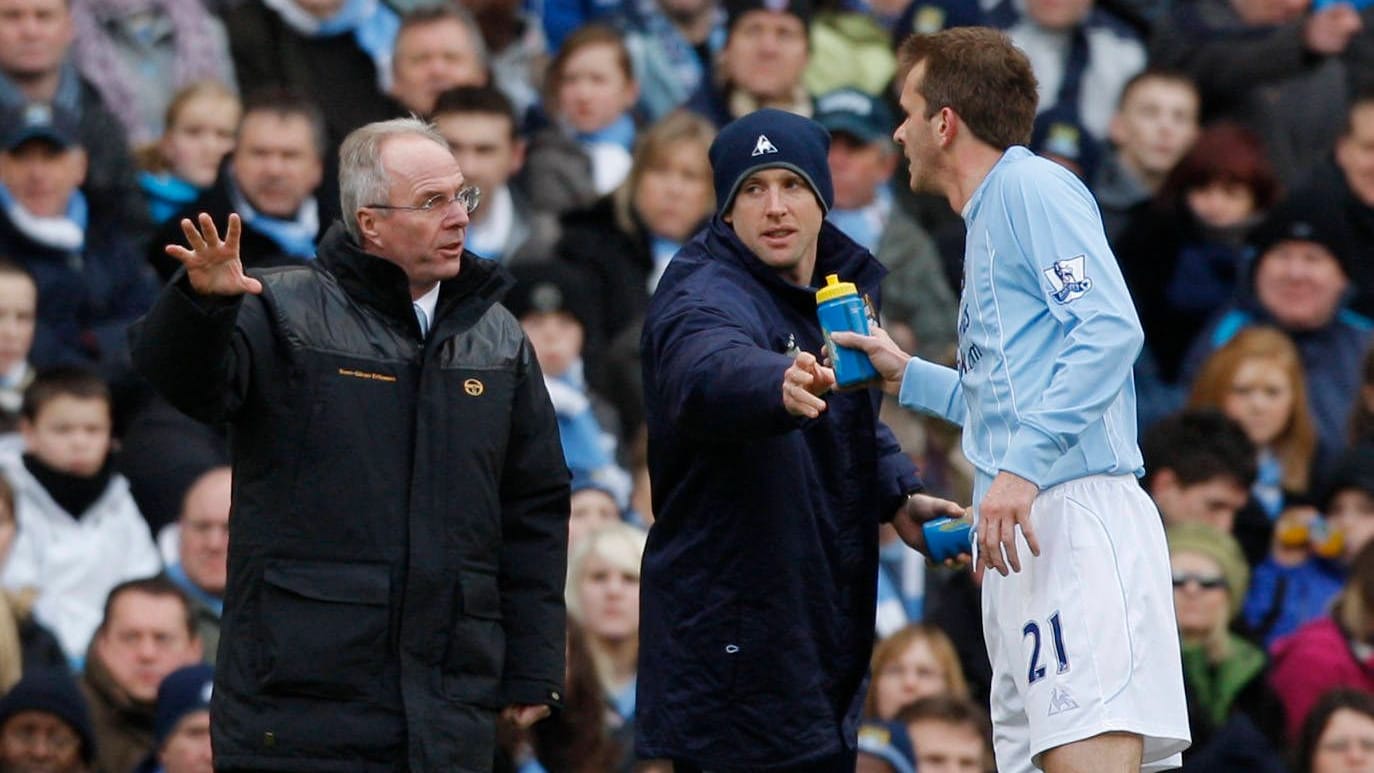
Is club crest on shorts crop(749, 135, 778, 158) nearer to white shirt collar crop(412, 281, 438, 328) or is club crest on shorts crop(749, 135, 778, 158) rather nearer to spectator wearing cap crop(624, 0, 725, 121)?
white shirt collar crop(412, 281, 438, 328)

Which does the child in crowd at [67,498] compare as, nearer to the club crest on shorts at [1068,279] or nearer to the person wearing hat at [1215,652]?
the person wearing hat at [1215,652]

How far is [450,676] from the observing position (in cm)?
721

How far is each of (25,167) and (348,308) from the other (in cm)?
444

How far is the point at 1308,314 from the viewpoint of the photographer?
12945mm

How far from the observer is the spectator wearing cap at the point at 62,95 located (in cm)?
1162

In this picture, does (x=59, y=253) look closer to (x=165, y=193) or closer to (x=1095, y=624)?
(x=165, y=193)

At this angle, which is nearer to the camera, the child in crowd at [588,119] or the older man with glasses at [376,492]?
the older man with glasses at [376,492]

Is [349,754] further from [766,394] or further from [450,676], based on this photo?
[766,394]

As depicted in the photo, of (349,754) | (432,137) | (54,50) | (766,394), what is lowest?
(349,754)

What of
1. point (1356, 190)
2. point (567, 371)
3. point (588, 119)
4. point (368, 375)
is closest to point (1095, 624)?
point (368, 375)

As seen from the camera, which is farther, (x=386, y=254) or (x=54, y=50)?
(x=54, y=50)

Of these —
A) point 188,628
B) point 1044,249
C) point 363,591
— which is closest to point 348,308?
point 363,591

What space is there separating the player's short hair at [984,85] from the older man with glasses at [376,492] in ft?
4.20

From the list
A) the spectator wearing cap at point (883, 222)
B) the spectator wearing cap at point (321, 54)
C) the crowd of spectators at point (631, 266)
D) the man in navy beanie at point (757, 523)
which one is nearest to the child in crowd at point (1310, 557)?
the crowd of spectators at point (631, 266)
